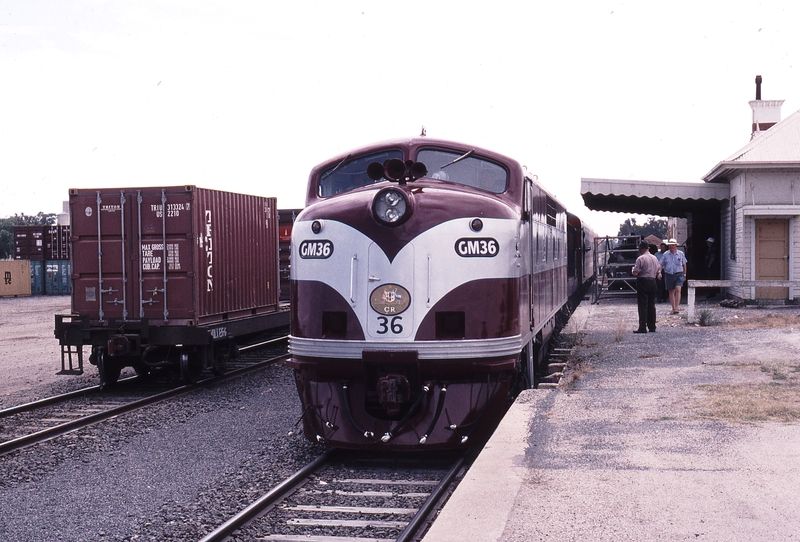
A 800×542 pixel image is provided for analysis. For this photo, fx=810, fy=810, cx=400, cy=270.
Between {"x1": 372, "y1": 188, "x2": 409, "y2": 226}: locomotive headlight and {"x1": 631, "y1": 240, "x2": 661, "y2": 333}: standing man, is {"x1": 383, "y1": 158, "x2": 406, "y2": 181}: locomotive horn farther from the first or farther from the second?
{"x1": 631, "y1": 240, "x2": 661, "y2": 333}: standing man

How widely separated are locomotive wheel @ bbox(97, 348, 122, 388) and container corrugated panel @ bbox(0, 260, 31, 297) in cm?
3552

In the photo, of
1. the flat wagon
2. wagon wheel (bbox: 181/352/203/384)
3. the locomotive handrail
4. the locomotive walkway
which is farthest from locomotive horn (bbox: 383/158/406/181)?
wagon wheel (bbox: 181/352/203/384)

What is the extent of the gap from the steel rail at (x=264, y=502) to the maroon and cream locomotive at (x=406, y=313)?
0.29 m

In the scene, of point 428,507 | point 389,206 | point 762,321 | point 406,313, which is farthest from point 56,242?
point 428,507

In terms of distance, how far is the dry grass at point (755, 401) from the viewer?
758 centimetres

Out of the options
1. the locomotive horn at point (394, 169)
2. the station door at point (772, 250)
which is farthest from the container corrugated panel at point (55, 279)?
the locomotive horn at point (394, 169)

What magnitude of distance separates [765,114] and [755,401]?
25.4 meters

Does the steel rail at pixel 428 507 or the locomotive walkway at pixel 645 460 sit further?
the steel rail at pixel 428 507

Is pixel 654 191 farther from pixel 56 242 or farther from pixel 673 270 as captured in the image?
pixel 56 242

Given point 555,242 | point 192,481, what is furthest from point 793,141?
point 192,481

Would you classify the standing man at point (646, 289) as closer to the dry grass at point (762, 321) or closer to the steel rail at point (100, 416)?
the dry grass at point (762, 321)

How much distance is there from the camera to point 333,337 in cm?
734

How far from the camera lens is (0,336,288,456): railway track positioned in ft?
29.9

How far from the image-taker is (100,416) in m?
9.98
